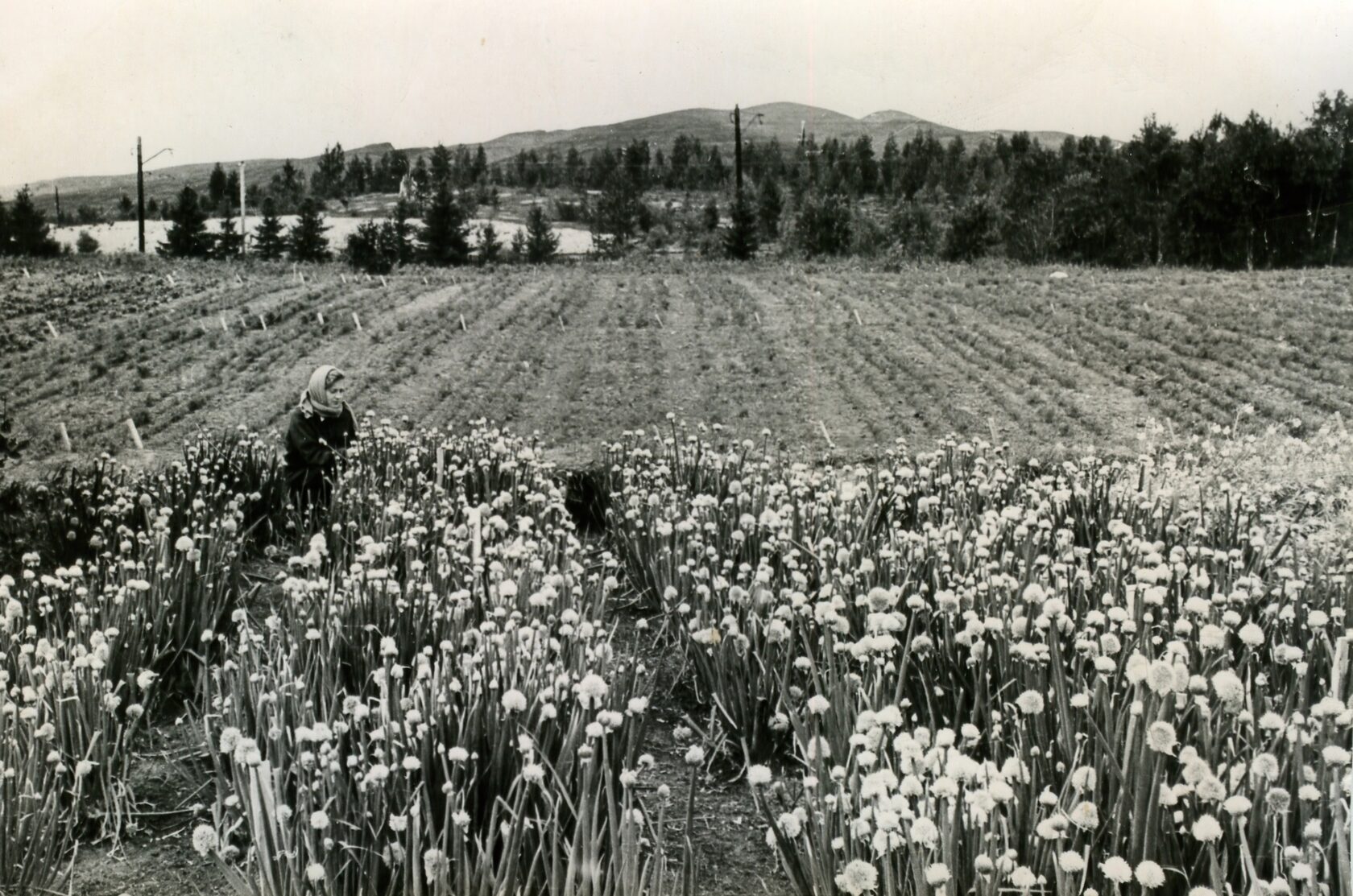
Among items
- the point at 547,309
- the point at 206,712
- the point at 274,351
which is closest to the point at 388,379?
the point at 274,351

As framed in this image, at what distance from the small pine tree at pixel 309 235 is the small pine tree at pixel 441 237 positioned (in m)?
0.74

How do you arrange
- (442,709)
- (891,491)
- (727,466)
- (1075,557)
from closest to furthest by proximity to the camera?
1. (442,709)
2. (1075,557)
3. (891,491)
4. (727,466)

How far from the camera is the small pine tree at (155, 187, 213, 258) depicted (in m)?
7.65

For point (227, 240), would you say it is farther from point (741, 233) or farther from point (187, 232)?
point (741, 233)

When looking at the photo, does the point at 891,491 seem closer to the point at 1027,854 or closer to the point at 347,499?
the point at 347,499

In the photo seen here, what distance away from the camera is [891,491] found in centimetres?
581

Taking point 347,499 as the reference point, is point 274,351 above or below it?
above

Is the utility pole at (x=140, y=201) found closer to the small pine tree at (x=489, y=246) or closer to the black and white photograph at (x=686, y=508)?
the black and white photograph at (x=686, y=508)

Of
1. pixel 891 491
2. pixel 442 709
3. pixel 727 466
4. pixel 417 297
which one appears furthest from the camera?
pixel 417 297

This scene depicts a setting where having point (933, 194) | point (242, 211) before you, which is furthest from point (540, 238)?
point (933, 194)

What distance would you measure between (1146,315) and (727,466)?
10.6 ft

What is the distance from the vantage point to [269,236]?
306 inches

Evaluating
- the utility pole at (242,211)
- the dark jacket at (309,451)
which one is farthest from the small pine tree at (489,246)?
the dark jacket at (309,451)

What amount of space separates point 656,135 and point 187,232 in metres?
3.77
